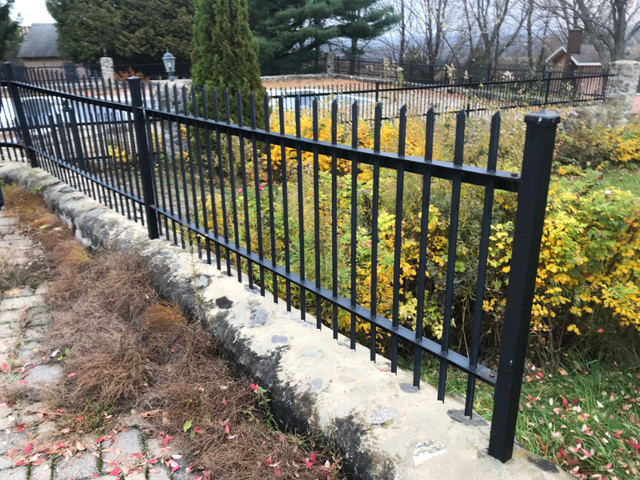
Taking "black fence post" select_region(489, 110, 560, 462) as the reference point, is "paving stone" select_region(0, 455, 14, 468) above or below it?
below

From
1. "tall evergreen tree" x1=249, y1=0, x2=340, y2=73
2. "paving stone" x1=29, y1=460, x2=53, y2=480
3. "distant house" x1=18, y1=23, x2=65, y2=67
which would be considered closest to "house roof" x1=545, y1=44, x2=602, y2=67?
"tall evergreen tree" x1=249, y1=0, x2=340, y2=73

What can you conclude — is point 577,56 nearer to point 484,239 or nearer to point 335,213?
point 335,213

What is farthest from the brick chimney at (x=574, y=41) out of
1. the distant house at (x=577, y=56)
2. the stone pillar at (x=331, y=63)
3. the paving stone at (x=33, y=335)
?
the paving stone at (x=33, y=335)

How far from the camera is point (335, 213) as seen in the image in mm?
2510

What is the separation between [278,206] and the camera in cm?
541

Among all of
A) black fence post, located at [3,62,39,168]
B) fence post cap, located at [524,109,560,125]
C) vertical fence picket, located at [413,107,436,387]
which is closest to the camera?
fence post cap, located at [524,109,560,125]

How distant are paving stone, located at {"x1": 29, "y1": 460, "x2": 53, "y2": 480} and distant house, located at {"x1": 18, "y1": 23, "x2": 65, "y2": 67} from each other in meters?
46.0

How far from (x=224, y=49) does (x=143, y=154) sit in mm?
5572

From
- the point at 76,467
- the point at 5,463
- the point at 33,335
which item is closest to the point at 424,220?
the point at 76,467

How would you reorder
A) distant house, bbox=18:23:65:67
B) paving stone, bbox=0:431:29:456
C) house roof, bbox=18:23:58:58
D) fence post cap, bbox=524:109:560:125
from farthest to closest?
1. house roof, bbox=18:23:58:58
2. distant house, bbox=18:23:65:67
3. paving stone, bbox=0:431:29:456
4. fence post cap, bbox=524:109:560:125

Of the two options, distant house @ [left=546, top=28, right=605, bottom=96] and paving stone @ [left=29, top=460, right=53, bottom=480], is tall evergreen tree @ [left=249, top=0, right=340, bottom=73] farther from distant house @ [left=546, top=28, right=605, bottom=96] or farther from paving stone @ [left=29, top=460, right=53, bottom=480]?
paving stone @ [left=29, top=460, right=53, bottom=480]

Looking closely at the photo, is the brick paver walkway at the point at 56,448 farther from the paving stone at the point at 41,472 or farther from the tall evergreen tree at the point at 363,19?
the tall evergreen tree at the point at 363,19

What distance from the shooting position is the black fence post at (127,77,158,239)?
390cm

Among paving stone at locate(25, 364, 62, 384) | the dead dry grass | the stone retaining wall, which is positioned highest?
the stone retaining wall
